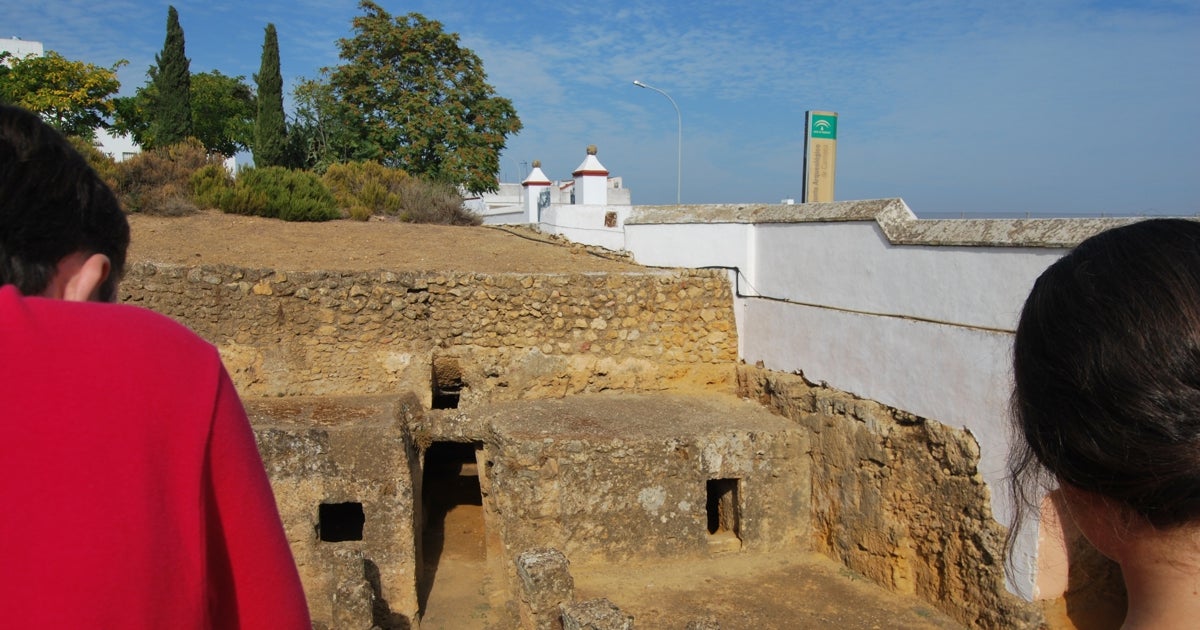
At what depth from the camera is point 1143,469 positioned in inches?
44.9


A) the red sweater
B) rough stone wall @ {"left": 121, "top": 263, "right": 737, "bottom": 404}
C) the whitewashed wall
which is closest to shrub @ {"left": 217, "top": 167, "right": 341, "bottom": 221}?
rough stone wall @ {"left": 121, "top": 263, "right": 737, "bottom": 404}

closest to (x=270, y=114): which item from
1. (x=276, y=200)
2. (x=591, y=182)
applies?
(x=276, y=200)

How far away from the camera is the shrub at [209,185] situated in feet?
48.1

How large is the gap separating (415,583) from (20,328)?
24.2 feet

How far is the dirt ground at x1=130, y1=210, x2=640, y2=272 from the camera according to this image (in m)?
10.7

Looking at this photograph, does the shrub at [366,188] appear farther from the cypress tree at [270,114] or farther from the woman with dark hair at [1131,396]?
the woman with dark hair at [1131,396]

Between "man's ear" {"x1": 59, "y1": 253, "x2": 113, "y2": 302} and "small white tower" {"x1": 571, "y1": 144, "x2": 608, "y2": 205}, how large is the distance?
45.7ft

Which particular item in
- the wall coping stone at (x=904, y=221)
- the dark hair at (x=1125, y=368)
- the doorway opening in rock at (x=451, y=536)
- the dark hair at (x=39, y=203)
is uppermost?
the wall coping stone at (x=904, y=221)

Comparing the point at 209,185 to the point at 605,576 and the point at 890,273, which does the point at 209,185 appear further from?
the point at 890,273

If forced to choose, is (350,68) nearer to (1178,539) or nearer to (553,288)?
(553,288)

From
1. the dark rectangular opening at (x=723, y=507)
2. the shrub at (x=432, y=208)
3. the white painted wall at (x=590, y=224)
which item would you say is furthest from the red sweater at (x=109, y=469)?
the shrub at (x=432, y=208)

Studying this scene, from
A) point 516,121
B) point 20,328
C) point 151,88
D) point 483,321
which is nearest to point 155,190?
point 483,321

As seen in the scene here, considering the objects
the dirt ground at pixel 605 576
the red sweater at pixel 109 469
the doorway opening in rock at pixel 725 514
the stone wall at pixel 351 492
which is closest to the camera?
the red sweater at pixel 109 469

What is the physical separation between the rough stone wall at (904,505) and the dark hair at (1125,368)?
5.85 meters
